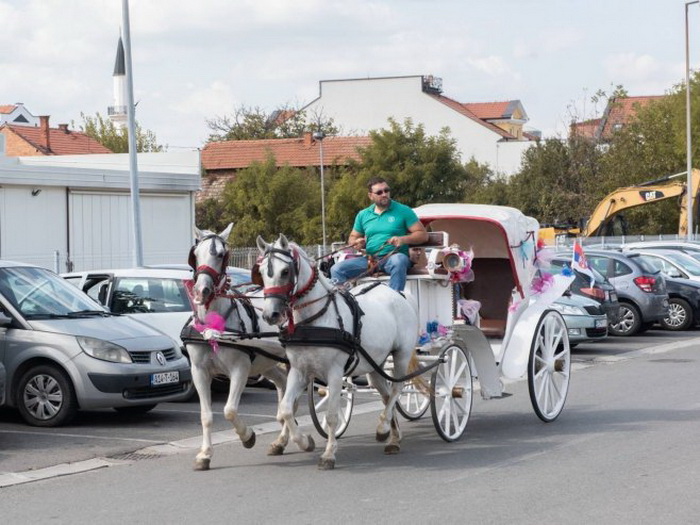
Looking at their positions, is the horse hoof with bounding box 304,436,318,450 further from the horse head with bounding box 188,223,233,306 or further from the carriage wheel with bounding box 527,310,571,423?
the carriage wheel with bounding box 527,310,571,423

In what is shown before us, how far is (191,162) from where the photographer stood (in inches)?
1257

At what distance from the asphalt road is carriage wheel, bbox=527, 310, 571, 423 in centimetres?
25

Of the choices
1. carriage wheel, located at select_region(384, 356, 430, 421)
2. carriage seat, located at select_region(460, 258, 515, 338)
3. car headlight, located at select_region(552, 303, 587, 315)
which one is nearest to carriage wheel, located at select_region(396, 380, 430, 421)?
carriage wheel, located at select_region(384, 356, 430, 421)

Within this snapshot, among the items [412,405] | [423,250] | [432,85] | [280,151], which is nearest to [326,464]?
[423,250]

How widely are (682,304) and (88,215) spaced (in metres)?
12.9

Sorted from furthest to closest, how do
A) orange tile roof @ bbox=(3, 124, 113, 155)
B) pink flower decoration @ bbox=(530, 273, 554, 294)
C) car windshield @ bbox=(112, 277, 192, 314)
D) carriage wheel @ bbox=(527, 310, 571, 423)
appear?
orange tile roof @ bbox=(3, 124, 113, 155) → car windshield @ bbox=(112, 277, 192, 314) → pink flower decoration @ bbox=(530, 273, 554, 294) → carriage wheel @ bbox=(527, 310, 571, 423)

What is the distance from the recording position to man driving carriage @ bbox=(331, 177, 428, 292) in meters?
11.5

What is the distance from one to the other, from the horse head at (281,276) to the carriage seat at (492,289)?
3972 millimetres

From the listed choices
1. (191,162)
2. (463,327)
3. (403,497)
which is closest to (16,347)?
(463,327)

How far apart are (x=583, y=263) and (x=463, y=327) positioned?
2.54 meters

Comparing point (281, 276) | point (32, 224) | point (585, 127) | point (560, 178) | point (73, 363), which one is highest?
point (585, 127)

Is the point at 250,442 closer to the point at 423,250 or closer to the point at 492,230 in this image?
the point at 423,250

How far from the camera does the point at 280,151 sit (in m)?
76.8

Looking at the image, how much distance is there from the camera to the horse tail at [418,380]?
37.5 ft
